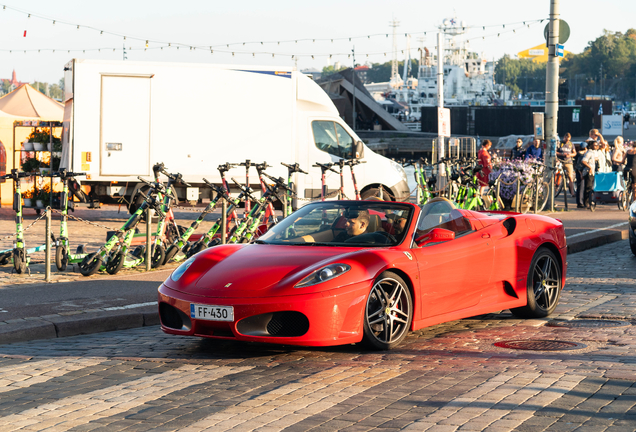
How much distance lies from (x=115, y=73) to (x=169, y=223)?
23.0ft

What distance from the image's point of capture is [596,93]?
652 feet

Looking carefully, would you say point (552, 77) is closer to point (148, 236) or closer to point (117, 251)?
point (148, 236)

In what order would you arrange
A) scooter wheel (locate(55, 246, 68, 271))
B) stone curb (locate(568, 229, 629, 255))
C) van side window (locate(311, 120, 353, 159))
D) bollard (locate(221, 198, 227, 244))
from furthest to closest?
van side window (locate(311, 120, 353, 159)), stone curb (locate(568, 229, 629, 255)), bollard (locate(221, 198, 227, 244)), scooter wheel (locate(55, 246, 68, 271))

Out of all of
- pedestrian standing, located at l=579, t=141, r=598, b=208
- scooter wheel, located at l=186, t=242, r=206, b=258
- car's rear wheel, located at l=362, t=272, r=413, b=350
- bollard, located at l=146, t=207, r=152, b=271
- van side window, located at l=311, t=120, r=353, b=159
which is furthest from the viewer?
pedestrian standing, located at l=579, t=141, r=598, b=208

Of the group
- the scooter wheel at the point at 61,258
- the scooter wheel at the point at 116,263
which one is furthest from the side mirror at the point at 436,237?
the scooter wheel at the point at 61,258

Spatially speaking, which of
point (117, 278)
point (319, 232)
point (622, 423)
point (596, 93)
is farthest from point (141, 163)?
point (596, 93)

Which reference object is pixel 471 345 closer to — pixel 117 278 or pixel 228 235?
pixel 117 278

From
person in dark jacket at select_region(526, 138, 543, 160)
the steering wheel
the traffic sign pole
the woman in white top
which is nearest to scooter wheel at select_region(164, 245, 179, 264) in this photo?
the steering wheel

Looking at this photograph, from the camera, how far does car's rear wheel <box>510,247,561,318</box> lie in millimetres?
8102

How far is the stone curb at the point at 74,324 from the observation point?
740cm

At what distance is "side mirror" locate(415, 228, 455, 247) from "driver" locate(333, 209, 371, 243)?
482mm

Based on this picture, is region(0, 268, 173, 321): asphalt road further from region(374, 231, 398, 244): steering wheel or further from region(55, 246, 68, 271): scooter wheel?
region(374, 231, 398, 244): steering wheel

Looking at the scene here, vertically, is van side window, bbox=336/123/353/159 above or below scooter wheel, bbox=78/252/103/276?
above

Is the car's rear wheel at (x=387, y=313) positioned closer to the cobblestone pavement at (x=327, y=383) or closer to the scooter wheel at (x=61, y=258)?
the cobblestone pavement at (x=327, y=383)
